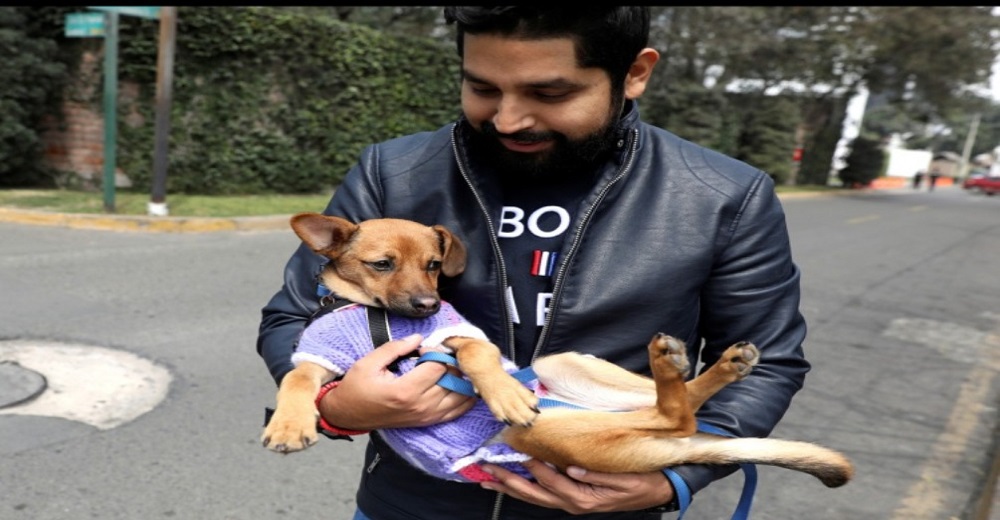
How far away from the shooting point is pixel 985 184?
48.2 meters

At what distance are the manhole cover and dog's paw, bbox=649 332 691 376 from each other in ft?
12.9

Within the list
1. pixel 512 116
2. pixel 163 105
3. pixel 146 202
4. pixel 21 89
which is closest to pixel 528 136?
pixel 512 116

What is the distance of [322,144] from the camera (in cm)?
1412

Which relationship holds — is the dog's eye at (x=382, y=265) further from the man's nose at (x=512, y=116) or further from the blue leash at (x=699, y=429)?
the man's nose at (x=512, y=116)

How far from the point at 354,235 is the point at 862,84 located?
33219 mm

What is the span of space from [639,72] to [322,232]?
93cm

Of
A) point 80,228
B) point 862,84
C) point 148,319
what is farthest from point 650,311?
point 862,84

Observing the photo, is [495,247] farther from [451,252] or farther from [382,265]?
[382,265]

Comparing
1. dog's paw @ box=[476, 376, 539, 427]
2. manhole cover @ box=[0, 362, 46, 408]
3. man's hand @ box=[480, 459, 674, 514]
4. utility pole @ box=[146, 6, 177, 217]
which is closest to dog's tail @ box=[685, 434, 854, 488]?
man's hand @ box=[480, 459, 674, 514]

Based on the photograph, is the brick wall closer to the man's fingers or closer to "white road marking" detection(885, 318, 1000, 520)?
"white road marking" detection(885, 318, 1000, 520)

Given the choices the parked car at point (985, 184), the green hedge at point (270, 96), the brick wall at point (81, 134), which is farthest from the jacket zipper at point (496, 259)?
the parked car at point (985, 184)

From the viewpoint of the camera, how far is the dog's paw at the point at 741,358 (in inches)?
57.2

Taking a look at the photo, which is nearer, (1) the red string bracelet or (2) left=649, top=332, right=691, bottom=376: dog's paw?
(2) left=649, top=332, right=691, bottom=376: dog's paw

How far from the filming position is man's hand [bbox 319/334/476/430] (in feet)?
4.55
